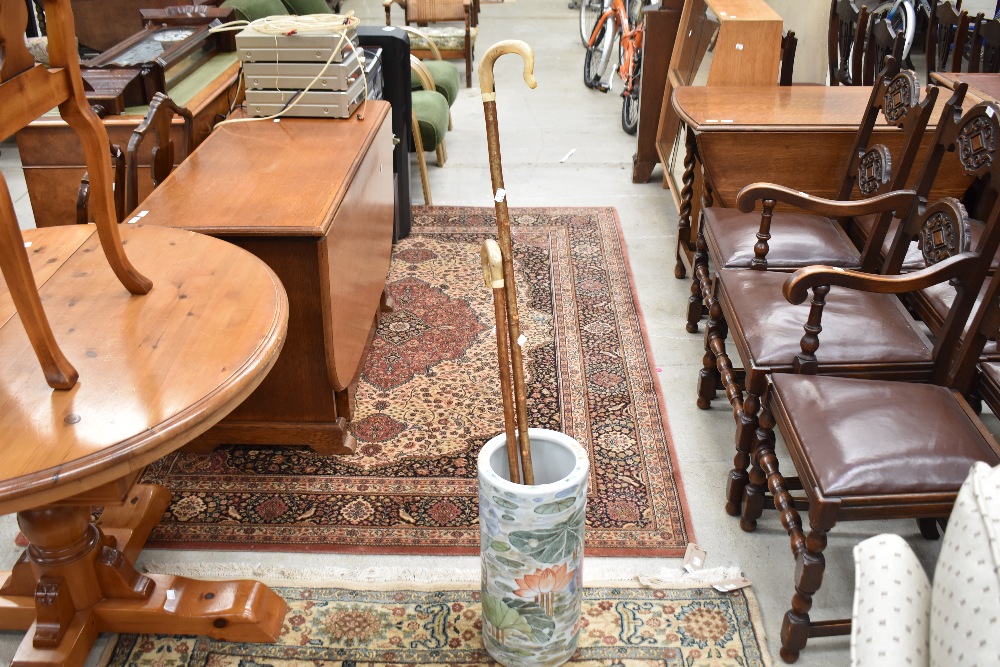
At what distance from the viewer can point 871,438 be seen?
1818 millimetres

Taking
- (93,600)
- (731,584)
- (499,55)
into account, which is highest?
(499,55)

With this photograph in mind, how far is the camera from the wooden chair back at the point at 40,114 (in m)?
1.28

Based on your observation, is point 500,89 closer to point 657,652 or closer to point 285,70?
point 285,70

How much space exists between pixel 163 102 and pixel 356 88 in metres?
0.71

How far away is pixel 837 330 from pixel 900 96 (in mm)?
823

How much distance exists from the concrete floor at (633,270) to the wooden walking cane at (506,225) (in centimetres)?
59

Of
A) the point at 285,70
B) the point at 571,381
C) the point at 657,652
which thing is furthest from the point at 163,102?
the point at 657,652

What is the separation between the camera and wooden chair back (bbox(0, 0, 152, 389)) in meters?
1.28

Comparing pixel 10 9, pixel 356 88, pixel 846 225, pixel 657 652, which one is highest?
pixel 10 9

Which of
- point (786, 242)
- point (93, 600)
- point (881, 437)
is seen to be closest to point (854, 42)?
point (786, 242)

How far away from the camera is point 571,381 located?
298cm

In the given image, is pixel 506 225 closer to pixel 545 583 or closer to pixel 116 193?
pixel 545 583

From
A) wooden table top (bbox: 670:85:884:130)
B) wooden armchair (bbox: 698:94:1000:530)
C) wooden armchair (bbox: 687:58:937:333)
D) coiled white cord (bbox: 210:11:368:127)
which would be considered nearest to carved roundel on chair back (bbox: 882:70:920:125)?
wooden armchair (bbox: 687:58:937:333)

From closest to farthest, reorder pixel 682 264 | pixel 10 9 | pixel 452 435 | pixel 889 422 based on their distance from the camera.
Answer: pixel 10 9 < pixel 889 422 < pixel 452 435 < pixel 682 264
